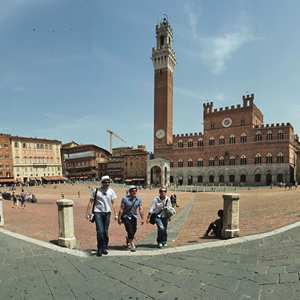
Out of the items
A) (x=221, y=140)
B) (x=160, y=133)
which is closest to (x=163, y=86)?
(x=160, y=133)

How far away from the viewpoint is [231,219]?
6.04 meters

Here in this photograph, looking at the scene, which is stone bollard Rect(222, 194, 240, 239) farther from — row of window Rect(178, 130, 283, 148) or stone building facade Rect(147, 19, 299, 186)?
row of window Rect(178, 130, 283, 148)

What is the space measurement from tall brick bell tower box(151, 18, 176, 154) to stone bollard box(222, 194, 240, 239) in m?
51.0

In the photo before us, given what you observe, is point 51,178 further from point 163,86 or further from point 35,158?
point 163,86

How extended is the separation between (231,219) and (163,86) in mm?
55527

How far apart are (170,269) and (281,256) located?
2.08 m

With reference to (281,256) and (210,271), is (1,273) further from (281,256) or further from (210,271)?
(281,256)

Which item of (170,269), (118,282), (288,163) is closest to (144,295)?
(118,282)

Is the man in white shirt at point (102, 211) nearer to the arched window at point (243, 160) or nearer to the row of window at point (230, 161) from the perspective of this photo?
the row of window at point (230, 161)

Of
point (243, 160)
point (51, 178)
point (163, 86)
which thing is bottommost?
point (51, 178)

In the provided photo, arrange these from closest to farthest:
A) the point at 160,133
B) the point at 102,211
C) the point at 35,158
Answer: the point at 102,211, the point at 160,133, the point at 35,158

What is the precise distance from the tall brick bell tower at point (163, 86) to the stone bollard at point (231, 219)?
50993mm

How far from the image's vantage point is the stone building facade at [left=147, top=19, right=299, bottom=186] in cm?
4494

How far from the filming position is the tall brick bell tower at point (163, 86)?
189ft
